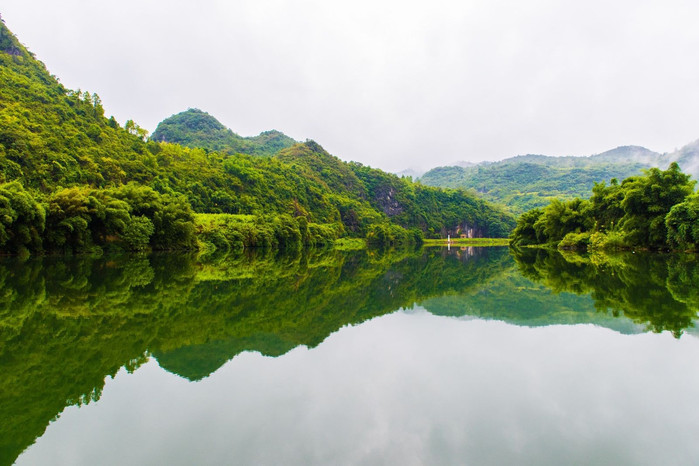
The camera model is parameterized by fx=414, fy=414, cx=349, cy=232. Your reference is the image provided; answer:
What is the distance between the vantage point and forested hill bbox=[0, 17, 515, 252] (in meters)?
28.1

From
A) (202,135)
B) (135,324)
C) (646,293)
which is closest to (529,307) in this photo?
(646,293)

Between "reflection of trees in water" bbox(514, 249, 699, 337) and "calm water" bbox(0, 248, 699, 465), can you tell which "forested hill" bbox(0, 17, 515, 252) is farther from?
"reflection of trees in water" bbox(514, 249, 699, 337)

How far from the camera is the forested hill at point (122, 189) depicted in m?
28.1

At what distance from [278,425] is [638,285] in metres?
12.6

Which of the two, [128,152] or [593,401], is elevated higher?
[128,152]

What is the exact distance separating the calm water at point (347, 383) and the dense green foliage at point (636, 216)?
23.0 metres

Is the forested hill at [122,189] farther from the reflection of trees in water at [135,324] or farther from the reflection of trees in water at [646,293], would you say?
the reflection of trees in water at [646,293]

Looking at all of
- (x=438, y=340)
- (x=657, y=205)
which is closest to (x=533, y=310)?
(x=438, y=340)

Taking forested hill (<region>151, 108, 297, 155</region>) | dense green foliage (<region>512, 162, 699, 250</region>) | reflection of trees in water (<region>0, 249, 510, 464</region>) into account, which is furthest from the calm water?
forested hill (<region>151, 108, 297, 155</region>)

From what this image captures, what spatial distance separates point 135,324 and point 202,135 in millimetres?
177525

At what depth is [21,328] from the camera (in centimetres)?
725

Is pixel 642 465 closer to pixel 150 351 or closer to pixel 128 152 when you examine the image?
pixel 150 351

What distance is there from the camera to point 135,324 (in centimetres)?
777

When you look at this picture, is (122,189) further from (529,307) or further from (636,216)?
(636,216)
